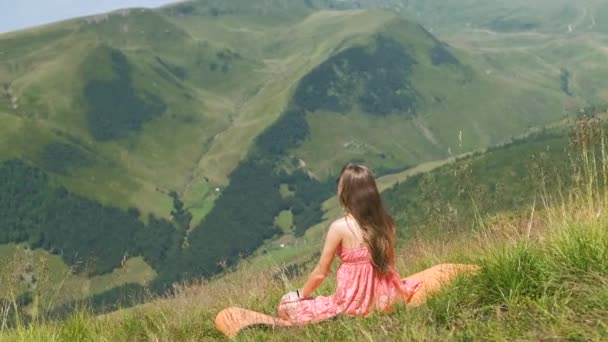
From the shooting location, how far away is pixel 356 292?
316 inches

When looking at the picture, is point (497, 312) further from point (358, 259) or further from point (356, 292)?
point (358, 259)

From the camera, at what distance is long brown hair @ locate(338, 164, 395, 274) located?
7.99m

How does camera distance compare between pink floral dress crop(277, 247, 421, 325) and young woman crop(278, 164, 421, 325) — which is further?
young woman crop(278, 164, 421, 325)

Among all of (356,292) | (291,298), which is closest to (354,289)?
(356,292)

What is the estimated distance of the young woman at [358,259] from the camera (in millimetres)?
7941

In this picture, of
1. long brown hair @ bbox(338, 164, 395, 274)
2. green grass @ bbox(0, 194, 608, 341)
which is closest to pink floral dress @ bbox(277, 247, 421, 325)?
long brown hair @ bbox(338, 164, 395, 274)

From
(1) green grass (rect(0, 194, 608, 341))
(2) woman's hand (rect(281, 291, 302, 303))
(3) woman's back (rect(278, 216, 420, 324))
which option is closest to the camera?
(1) green grass (rect(0, 194, 608, 341))

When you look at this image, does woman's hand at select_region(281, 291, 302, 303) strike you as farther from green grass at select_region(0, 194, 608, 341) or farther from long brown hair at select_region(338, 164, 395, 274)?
long brown hair at select_region(338, 164, 395, 274)

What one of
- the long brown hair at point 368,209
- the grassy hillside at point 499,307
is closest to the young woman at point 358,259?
the long brown hair at point 368,209

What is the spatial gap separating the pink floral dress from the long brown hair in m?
0.19

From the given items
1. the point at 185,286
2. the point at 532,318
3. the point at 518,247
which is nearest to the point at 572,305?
the point at 532,318

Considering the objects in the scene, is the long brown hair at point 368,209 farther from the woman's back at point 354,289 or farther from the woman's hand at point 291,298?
the woman's hand at point 291,298

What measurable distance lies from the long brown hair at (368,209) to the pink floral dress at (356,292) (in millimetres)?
187

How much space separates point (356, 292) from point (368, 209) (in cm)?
106
